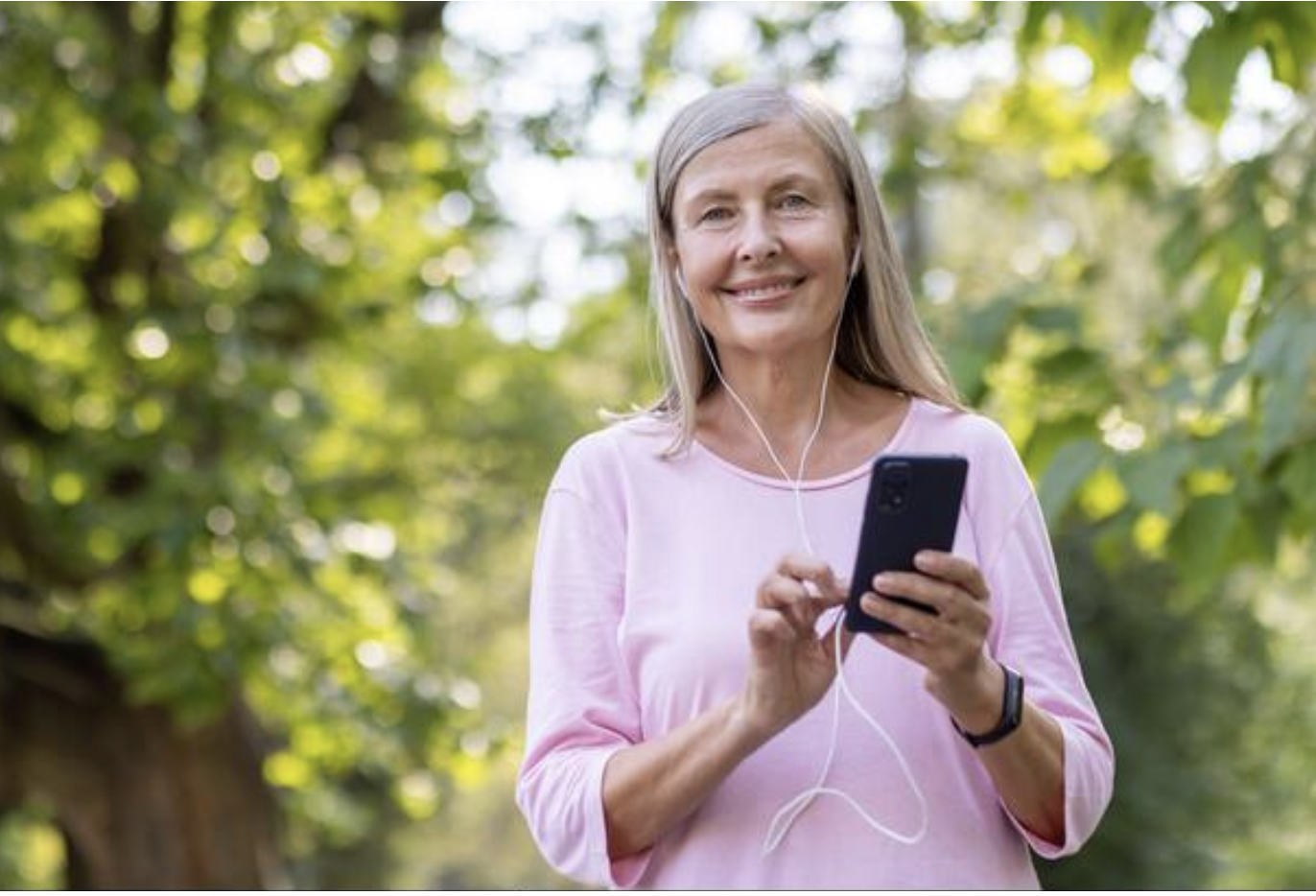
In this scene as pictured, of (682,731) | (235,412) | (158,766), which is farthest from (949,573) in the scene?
(158,766)

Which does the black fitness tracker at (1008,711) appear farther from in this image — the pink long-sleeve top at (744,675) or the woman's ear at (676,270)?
the woman's ear at (676,270)

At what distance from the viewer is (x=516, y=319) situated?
13.2m

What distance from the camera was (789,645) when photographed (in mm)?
1952

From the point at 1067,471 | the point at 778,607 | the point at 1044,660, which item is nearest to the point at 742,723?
the point at 778,607

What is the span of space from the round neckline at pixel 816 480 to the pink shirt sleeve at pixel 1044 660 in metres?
0.14

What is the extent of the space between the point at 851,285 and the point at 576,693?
50 centimetres

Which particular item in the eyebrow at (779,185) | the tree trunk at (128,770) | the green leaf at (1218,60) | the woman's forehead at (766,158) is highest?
the green leaf at (1218,60)

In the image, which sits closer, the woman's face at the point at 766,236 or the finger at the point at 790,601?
the finger at the point at 790,601

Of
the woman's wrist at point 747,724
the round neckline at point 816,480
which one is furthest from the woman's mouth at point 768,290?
the woman's wrist at point 747,724

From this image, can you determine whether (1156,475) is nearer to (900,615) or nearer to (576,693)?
(576,693)

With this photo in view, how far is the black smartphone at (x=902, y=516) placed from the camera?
192 centimetres

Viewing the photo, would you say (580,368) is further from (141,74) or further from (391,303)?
(141,74)

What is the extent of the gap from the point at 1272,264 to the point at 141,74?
582 cm

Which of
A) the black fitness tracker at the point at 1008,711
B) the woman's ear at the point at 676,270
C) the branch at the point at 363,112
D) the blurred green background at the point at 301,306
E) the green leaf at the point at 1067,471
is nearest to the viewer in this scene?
the black fitness tracker at the point at 1008,711
